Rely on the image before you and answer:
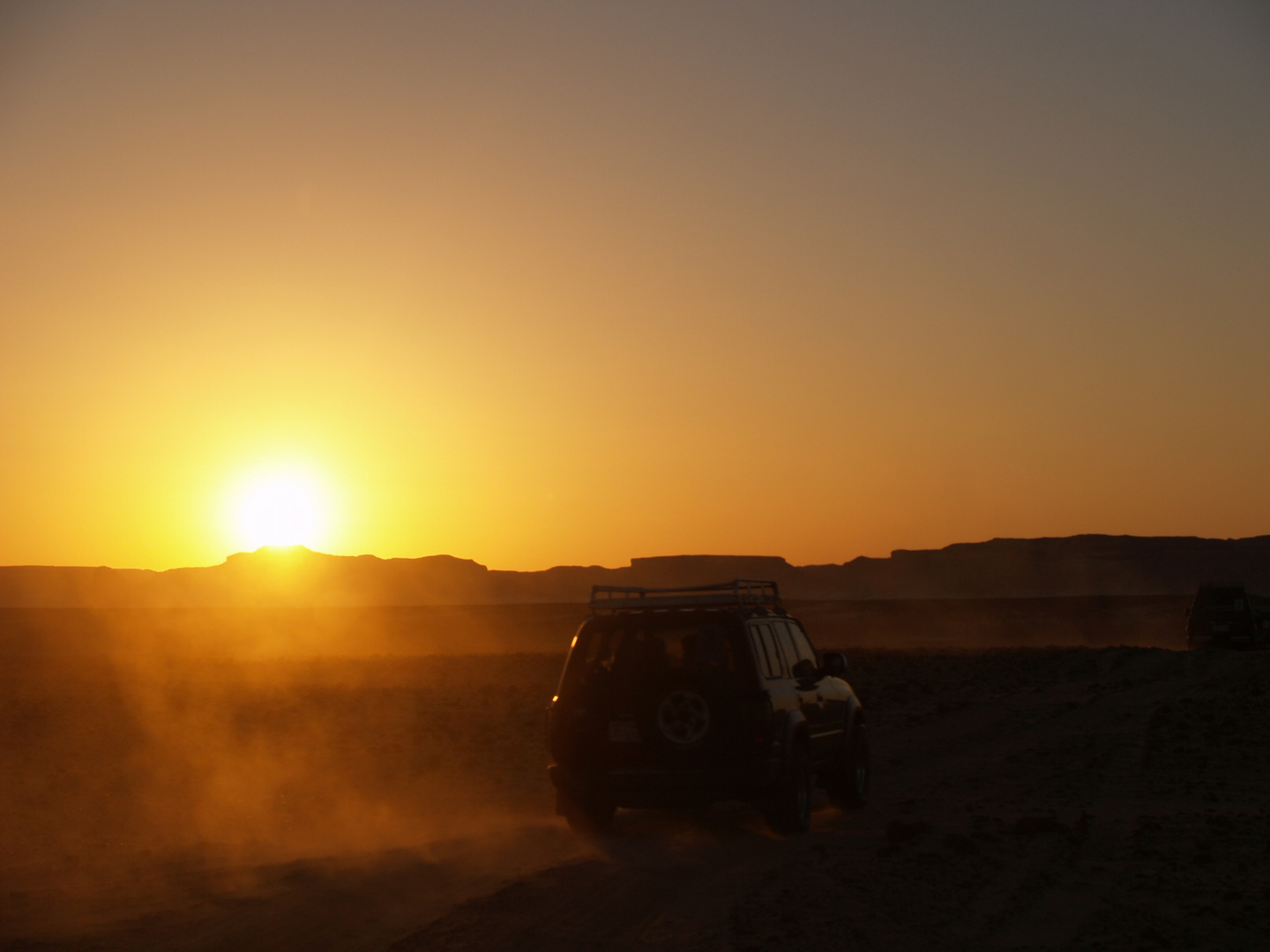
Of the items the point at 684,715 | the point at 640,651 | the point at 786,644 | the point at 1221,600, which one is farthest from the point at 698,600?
the point at 1221,600

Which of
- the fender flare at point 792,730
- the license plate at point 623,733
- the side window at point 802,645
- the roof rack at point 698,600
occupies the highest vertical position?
the roof rack at point 698,600

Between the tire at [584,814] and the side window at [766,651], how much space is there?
5.88 ft

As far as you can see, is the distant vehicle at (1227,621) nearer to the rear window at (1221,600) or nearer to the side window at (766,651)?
the rear window at (1221,600)

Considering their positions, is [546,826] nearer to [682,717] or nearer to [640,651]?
[640,651]

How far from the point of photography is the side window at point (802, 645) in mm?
11828

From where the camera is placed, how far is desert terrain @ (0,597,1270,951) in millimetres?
7242

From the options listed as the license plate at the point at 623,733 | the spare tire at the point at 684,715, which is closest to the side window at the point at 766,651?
the spare tire at the point at 684,715

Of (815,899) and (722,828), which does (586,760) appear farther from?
(815,899)

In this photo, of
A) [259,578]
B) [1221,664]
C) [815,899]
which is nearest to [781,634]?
[815,899]

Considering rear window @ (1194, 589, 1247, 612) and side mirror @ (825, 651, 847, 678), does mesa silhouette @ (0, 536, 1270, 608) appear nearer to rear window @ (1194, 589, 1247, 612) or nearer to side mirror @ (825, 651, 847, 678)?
rear window @ (1194, 589, 1247, 612)

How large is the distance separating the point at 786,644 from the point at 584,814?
242cm

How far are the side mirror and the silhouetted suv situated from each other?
405mm

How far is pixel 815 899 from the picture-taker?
7684 mm

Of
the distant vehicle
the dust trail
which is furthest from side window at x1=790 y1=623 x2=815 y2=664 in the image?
the distant vehicle
